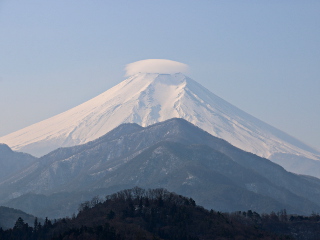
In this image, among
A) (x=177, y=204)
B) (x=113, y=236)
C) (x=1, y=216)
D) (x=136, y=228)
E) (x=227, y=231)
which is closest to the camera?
(x=113, y=236)

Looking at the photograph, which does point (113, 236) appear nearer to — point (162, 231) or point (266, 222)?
point (162, 231)

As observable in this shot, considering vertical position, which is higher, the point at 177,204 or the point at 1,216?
the point at 177,204

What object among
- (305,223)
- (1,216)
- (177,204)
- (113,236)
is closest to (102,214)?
(177,204)

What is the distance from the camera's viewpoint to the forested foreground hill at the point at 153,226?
12644cm

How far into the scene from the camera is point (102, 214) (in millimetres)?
147250

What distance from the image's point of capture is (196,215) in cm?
14625

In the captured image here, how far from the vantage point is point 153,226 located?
5359 inches

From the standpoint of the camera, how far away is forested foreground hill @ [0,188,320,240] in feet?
415

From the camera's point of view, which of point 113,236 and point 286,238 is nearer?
point 113,236

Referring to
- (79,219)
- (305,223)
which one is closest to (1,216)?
(79,219)

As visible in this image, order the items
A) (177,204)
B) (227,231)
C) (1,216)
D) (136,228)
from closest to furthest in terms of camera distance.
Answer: (136,228), (227,231), (177,204), (1,216)

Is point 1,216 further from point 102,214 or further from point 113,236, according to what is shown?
point 113,236

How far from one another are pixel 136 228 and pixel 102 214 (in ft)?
60.0

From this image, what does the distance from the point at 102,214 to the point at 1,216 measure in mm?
56241
